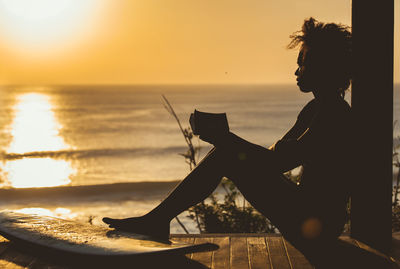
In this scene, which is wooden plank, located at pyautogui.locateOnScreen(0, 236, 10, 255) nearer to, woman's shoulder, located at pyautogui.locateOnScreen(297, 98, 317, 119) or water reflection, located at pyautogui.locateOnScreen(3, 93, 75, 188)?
woman's shoulder, located at pyautogui.locateOnScreen(297, 98, 317, 119)

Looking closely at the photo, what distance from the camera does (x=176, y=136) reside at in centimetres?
3353

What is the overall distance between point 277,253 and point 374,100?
122 centimetres

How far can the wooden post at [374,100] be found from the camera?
3773mm

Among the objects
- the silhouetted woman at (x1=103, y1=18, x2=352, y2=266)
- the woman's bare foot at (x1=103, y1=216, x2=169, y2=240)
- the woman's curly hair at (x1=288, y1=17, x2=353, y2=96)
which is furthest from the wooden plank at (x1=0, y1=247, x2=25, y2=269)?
the woman's curly hair at (x1=288, y1=17, x2=353, y2=96)

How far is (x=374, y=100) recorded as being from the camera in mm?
3799

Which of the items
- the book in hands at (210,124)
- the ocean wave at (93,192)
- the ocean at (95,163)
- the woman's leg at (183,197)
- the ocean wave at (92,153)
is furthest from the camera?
the ocean wave at (92,153)

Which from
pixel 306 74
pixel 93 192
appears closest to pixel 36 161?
pixel 93 192

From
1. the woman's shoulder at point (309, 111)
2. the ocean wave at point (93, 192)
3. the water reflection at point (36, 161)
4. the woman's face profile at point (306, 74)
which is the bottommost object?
the ocean wave at point (93, 192)

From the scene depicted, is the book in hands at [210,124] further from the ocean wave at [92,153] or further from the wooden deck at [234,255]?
the ocean wave at [92,153]

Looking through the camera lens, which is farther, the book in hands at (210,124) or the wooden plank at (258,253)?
the wooden plank at (258,253)

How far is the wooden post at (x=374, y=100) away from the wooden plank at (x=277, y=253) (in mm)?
666

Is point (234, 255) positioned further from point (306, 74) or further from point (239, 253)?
point (306, 74)

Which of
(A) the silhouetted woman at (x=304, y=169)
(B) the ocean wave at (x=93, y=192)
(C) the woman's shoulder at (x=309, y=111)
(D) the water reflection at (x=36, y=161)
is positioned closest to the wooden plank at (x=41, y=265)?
(A) the silhouetted woman at (x=304, y=169)

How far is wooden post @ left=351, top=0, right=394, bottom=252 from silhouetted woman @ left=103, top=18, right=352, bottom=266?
0.42m
